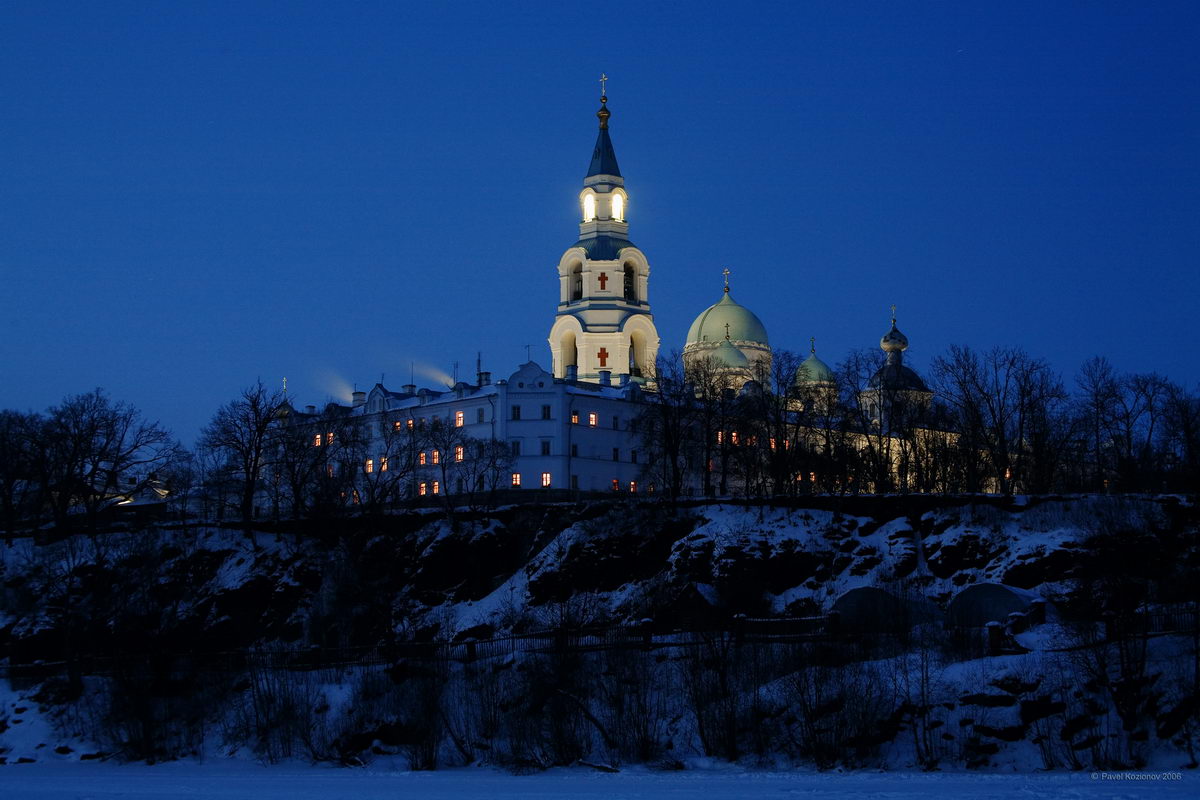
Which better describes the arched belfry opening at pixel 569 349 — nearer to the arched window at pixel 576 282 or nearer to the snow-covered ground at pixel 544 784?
the arched window at pixel 576 282

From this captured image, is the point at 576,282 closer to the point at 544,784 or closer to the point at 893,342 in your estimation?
the point at 893,342

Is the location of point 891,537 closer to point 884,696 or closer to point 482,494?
point 884,696

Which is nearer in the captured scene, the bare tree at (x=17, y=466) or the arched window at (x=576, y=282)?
the bare tree at (x=17, y=466)

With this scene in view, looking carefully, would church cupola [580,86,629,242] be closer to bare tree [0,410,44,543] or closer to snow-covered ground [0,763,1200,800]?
bare tree [0,410,44,543]

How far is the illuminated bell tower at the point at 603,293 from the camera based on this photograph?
4149 inches

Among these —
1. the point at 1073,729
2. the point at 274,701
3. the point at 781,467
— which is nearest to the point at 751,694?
the point at 1073,729

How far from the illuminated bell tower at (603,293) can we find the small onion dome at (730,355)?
15.0 ft

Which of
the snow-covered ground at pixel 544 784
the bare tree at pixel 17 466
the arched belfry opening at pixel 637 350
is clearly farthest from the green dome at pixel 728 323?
the snow-covered ground at pixel 544 784

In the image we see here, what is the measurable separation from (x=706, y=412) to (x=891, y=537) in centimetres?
1749

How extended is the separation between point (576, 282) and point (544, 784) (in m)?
69.7

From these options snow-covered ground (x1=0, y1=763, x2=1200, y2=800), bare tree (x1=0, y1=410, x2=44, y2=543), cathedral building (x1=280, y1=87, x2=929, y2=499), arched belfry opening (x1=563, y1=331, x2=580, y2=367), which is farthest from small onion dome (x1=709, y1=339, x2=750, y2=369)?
snow-covered ground (x1=0, y1=763, x2=1200, y2=800)

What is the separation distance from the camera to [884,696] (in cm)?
4288

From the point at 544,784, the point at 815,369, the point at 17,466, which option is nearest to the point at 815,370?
the point at 815,369

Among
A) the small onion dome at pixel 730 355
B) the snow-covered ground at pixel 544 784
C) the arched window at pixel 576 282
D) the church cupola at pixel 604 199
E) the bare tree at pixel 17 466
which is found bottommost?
the snow-covered ground at pixel 544 784
